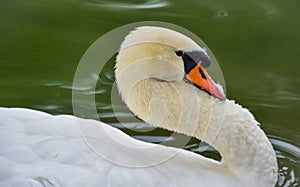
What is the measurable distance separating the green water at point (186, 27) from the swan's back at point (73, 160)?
2.16 ft

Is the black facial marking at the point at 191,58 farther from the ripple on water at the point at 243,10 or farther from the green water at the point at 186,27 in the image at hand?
the ripple on water at the point at 243,10

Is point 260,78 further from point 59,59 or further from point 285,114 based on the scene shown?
point 59,59

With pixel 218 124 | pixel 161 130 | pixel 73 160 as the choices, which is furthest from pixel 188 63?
pixel 161 130

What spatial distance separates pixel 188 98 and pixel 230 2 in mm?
2462

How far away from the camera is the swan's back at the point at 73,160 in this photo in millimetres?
2771

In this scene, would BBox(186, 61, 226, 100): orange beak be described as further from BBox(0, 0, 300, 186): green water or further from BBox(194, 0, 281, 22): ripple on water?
BBox(194, 0, 281, 22): ripple on water

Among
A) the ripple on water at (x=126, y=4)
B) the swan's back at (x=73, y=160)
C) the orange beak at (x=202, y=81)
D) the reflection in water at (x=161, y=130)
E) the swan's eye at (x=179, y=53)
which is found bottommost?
the reflection in water at (x=161, y=130)

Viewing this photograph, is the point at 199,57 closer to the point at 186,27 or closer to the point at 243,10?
the point at 186,27

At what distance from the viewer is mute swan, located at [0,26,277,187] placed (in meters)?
2.80

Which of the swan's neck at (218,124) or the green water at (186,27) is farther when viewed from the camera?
the green water at (186,27)

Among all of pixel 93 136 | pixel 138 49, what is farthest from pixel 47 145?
pixel 138 49

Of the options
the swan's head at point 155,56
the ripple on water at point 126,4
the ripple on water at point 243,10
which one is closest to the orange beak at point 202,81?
the swan's head at point 155,56

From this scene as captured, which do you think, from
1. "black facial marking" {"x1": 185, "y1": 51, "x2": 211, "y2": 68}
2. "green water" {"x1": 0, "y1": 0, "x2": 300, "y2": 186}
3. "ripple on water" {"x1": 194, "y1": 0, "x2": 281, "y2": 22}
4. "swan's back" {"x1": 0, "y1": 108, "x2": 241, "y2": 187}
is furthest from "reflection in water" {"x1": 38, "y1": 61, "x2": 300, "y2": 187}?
"ripple on water" {"x1": 194, "y1": 0, "x2": 281, "y2": 22}

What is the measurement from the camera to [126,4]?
5348 mm
